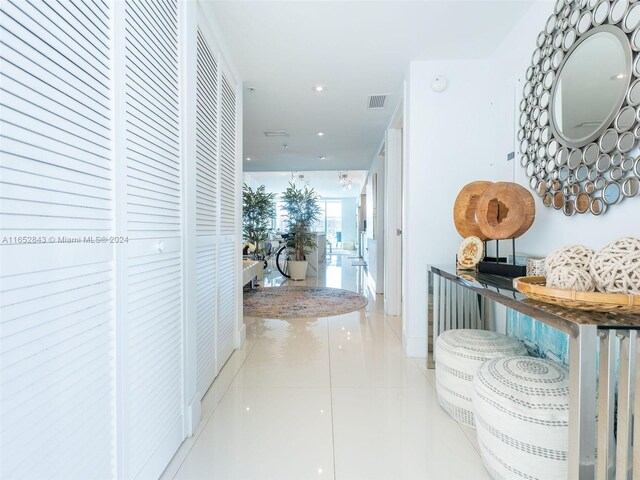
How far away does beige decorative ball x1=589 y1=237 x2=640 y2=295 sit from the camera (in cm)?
94

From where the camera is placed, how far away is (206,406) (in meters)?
1.90

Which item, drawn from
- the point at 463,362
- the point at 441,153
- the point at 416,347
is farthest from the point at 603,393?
the point at 441,153

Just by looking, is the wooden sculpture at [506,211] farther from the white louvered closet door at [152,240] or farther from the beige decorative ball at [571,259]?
the white louvered closet door at [152,240]

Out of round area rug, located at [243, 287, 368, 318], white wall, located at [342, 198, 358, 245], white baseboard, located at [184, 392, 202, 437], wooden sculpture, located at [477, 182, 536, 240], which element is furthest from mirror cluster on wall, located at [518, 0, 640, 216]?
white wall, located at [342, 198, 358, 245]

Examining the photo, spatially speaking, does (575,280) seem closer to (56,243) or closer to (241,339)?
(56,243)

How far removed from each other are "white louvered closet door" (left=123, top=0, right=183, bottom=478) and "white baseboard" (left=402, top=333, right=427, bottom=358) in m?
1.81

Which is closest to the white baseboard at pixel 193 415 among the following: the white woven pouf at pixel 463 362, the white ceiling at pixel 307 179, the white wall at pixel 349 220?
the white woven pouf at pixel 463 362

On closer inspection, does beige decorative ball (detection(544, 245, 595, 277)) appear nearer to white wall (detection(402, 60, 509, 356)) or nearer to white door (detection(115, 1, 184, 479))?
white door (detection(115, 1, 184, 479))

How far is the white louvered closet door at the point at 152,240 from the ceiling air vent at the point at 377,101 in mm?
2184

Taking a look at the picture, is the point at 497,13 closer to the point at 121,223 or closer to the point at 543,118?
the point at 543,118

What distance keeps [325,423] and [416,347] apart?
4.06 ft

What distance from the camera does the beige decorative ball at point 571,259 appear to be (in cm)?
106

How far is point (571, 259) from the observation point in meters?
1.08

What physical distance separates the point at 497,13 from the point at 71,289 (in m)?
2.65
